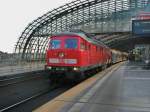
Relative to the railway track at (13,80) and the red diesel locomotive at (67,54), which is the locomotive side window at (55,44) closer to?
the red diesel locomotive at (67,54)

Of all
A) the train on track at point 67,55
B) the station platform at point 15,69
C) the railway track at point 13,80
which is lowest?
the railway track at point 13,80

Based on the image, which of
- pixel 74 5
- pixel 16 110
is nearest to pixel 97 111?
pixel 16 110

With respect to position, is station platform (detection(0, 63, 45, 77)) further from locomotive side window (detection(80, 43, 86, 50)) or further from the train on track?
locomotive side window (detection(80, 43, 86, 50))

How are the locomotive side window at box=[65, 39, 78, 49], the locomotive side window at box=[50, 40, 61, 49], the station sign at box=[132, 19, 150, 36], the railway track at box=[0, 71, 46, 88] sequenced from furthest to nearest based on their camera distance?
the station sign at box=[132, 19, 150, 36] → the railway track at box=[0, 71, 46, 88] → the locomotive side window at box=[50, 40, 61, 49] → the locomotive side window at box=[65, 39, 78, 49]

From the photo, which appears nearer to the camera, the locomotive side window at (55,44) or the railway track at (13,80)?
the locomotive side window at (55,44)

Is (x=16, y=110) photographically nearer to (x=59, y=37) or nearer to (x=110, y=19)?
(x=59, y=37)

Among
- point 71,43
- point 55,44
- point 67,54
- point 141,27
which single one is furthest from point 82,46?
point 141,27

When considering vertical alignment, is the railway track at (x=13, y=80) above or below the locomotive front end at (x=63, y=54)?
below

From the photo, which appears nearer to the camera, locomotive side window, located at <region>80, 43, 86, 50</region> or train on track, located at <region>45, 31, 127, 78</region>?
train on track, located at <region>45, 31, 127, 78</region>

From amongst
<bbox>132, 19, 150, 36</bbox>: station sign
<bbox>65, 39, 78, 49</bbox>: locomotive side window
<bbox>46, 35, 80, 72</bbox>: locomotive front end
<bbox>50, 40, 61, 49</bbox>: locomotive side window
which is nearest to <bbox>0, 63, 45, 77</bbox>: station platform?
<bbox>50, 40, 61, 49</bbox>: locomotive side window

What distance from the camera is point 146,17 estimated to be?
53.6 m

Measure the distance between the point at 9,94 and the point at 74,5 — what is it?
50982 mm

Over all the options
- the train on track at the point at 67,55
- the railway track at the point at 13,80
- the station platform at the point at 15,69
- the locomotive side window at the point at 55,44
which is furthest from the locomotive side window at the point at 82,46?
the station platform at the point at 15,69

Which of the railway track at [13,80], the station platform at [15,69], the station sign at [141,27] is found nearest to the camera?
the railway track at [13,80]
